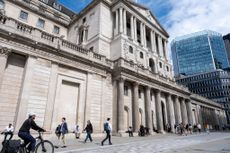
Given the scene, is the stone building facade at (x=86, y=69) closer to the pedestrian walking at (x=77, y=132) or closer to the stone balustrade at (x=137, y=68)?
the stone balustrade at (x=137, y=68)

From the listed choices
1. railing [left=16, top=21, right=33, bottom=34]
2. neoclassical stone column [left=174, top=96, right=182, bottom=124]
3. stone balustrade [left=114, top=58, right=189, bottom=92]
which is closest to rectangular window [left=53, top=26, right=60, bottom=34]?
stone balustrade [left=114, top=58, right=189, bottom=92]

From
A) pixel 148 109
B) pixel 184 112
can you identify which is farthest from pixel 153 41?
pixel 148 109

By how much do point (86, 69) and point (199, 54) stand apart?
Result: 115409 mm

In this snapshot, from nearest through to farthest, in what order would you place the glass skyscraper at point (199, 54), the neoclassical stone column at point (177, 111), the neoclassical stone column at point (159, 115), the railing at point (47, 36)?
the railing at point (47, 36) → the neoclassical stone column at point (159, 115) → the neoclassical stone column at point (177, 111) → the glass skyscraper at point (199, 54)

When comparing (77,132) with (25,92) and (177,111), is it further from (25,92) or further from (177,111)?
(177,111)

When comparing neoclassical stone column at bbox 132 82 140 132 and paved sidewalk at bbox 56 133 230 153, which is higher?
neoclassical stone column at bbox 132 82 140 132

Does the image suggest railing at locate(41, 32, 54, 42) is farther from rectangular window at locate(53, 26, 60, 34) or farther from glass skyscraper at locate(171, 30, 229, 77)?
glass skyscraper at locate(171, 30, 229, 77)

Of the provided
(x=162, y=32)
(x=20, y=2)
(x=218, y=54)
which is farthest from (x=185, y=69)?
(x=20, y=2)

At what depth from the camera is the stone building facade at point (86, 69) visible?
15188 mm

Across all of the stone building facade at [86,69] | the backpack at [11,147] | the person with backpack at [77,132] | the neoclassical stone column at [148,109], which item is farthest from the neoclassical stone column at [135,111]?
the backpack at [11,147]

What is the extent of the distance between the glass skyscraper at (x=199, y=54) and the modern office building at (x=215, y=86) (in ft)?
65.3

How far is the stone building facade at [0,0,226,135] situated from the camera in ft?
49.8

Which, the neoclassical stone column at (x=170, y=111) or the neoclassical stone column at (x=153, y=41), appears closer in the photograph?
the neoclassical stone column at (x=170, y=111)

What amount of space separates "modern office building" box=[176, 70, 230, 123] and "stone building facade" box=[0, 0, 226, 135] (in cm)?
5797
